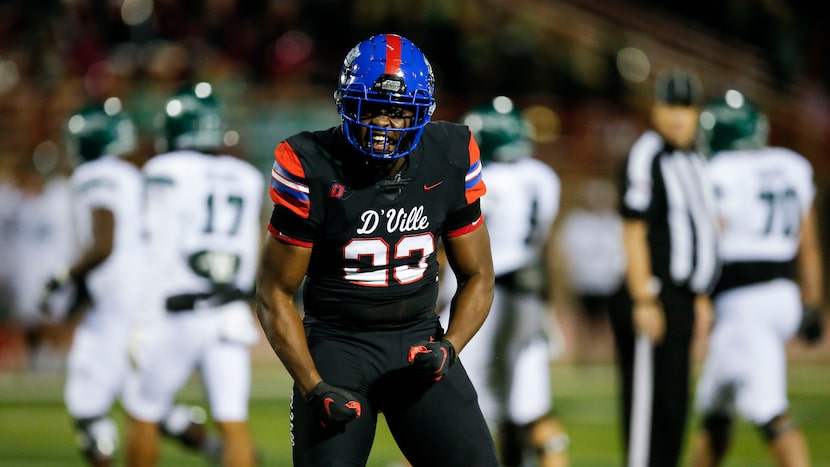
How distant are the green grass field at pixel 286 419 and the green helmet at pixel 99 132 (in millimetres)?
2334

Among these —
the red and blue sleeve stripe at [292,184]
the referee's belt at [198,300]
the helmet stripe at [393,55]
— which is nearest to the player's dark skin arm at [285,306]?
the red and blue sleeve stripe at [292,184]

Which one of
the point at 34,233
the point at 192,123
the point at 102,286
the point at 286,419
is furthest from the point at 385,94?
the point at 34,233

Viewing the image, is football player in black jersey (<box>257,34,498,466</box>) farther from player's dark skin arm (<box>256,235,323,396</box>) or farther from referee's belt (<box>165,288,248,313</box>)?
referee's belt (<box>165,288,248,313</box>)

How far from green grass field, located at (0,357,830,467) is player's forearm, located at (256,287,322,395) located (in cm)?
438

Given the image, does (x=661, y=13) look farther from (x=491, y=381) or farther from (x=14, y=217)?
(x=491, y=381)

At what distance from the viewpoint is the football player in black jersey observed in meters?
3.79

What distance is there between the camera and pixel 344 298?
3959mm

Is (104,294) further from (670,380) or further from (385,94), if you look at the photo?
(385,94)

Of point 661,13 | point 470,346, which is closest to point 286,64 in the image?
point 661,13

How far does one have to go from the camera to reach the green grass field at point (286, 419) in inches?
338

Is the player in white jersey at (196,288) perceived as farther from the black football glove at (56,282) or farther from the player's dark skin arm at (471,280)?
the player's dark skin arm at (471,280)

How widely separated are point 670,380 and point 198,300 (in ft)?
7.37

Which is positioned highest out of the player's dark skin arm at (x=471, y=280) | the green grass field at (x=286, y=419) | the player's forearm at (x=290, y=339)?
the player's dark skin arm at (x=471, y=280)

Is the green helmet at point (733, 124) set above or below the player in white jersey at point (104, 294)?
above
